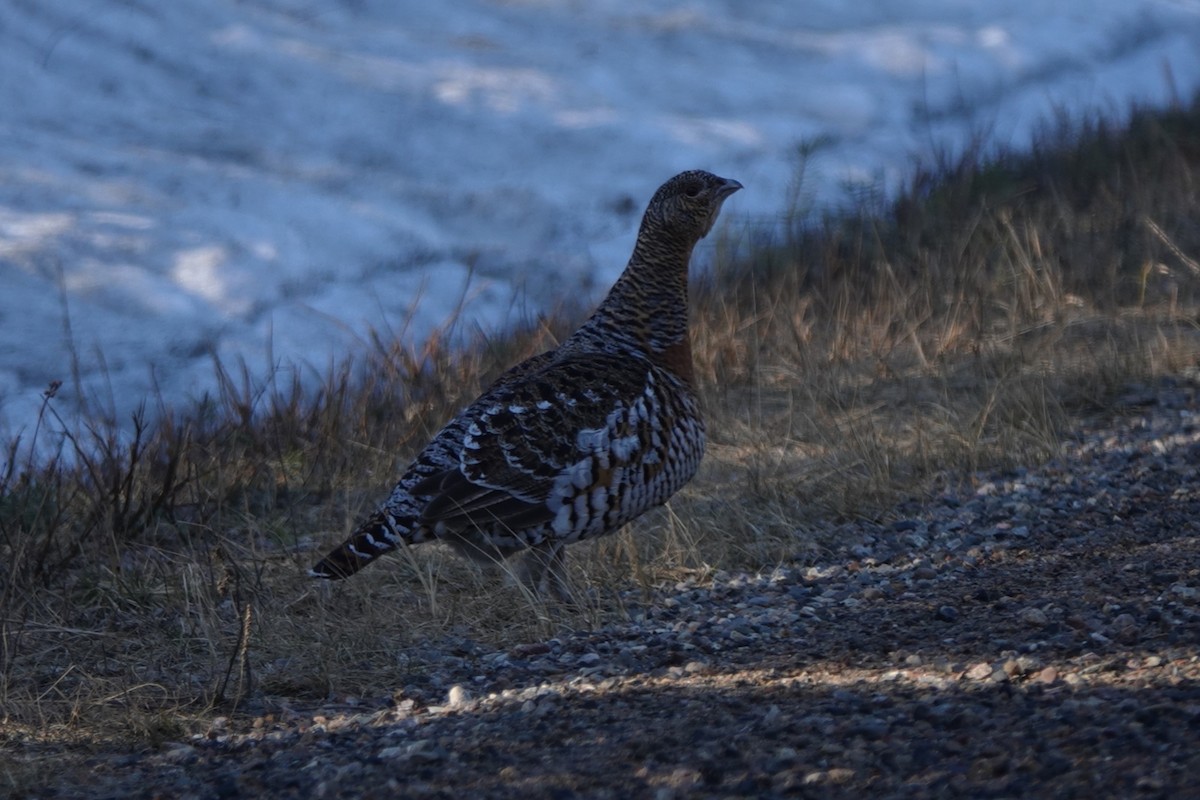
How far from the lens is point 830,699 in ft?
10.4

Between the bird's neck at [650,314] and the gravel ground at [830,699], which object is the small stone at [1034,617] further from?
the bird's neck at [650,314]

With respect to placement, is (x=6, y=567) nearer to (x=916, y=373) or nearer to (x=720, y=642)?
(x=720, y=642)

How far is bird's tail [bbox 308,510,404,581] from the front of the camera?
161 inches

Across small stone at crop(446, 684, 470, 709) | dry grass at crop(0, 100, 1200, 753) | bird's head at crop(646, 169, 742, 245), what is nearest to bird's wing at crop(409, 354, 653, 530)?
dry grass at crop(0, 100, 1200, 753)

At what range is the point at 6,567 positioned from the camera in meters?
4.71

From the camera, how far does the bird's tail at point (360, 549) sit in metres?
4.08

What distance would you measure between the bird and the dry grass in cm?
17

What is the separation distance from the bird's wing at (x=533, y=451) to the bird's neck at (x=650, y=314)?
409mm

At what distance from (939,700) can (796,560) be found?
1602 mm

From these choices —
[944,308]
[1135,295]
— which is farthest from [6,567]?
[1135,295]

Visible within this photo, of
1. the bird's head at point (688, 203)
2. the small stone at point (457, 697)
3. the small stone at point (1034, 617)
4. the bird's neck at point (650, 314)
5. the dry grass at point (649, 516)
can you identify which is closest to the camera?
the small stone at point (457, 697)

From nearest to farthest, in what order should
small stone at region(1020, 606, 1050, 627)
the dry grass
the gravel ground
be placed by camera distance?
the gravel ground → small stone at region(1020, 606, 1050, 627) → the dry grass

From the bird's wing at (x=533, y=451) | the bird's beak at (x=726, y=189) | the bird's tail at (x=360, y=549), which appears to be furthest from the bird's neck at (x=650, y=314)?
the bird's tail at (x=360, y=549)

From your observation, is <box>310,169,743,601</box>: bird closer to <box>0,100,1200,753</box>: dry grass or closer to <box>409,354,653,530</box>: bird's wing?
<box>409,354,653,530</box>: bird's wing
